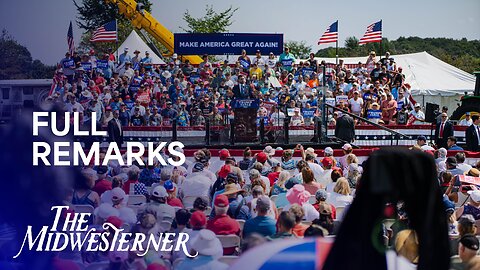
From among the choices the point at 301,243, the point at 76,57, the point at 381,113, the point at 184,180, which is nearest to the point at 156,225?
the point at 184,180

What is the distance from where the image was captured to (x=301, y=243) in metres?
2.16

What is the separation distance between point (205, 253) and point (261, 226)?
949mm

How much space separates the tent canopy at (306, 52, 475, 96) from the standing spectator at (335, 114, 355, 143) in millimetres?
14195

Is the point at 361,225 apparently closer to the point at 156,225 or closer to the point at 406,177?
the point at 406,177

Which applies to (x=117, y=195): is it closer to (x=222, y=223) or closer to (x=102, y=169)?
(x=222, y=223)

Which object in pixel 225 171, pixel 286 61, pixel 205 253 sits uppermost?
pixel 286 61

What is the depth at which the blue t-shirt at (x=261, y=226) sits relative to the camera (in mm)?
7023

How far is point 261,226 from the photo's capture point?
7055 mm

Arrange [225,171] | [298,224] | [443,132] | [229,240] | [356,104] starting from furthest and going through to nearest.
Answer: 1. [356,104]
2. [443,132]
3. [225,171]
4. [229,240]
5. [298,224]

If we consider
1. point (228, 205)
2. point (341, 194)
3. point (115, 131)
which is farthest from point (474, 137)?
point (228, 205)

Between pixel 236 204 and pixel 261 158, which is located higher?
pixel 261 158

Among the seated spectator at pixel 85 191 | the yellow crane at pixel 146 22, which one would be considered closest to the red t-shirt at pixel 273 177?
the seated spectator at pixel 85 191

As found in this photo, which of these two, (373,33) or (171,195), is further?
(373,33)

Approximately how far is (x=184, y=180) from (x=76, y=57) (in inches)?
603
